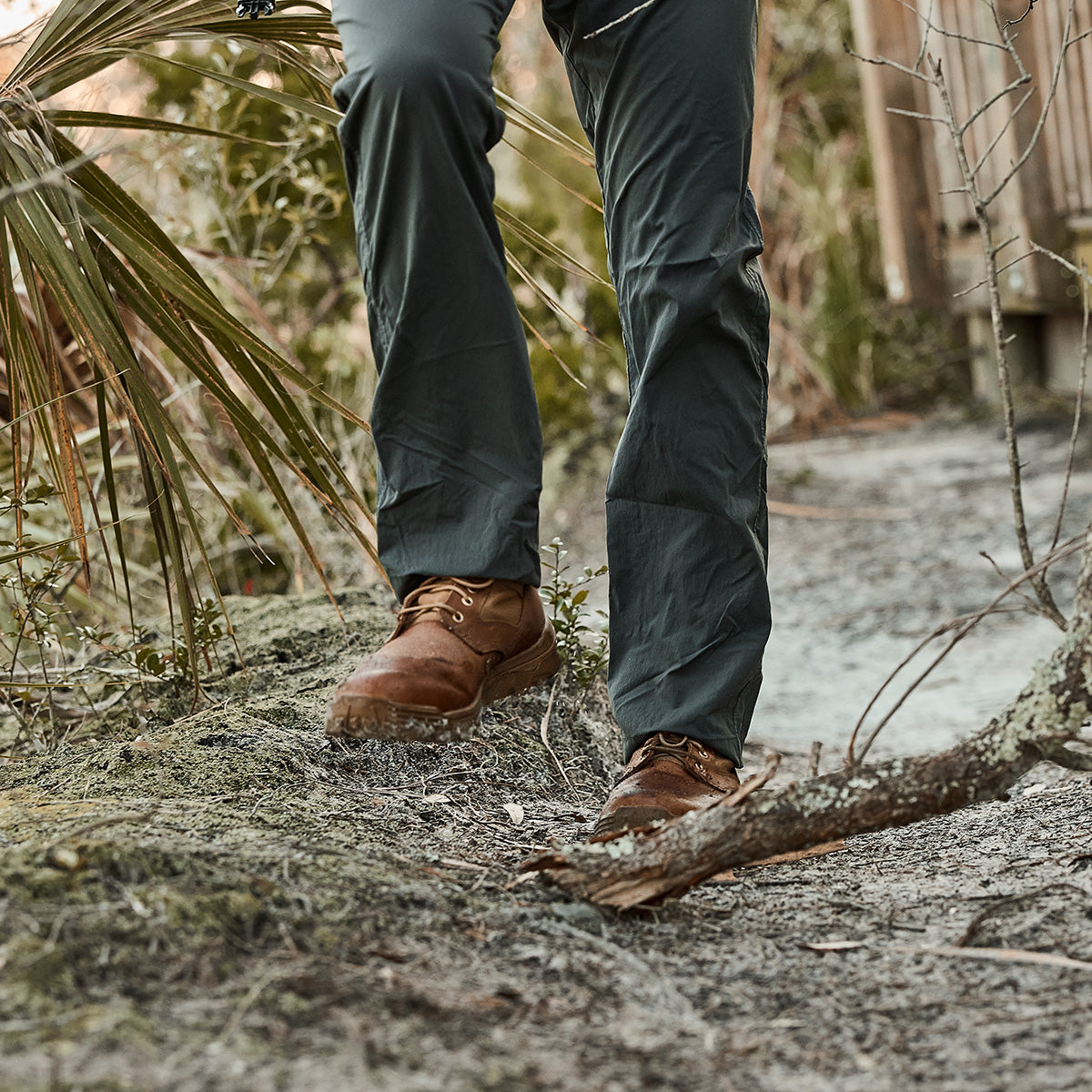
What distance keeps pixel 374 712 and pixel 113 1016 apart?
44 cm

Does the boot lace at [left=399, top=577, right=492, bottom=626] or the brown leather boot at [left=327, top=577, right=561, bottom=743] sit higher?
the boot lace at [left=399, top=577, right=492, bottom=626]

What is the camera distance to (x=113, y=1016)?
90cm

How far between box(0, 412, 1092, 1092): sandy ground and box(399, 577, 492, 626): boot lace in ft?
0.81

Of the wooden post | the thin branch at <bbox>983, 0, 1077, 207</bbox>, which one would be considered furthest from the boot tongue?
the wooden post

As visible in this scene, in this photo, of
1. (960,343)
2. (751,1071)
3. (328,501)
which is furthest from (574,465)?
(751,1071)

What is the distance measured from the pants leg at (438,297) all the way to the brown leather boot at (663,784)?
245 millimetres

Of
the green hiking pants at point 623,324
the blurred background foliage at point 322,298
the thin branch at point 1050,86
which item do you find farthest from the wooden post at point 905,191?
the green hiking pants at point 623,324

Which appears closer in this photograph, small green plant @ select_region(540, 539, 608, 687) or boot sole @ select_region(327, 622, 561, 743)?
boot sole @ select_region(327, 622, 561, 743)

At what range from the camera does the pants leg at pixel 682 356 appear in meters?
1.41

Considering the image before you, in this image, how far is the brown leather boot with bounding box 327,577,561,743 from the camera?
1297mm

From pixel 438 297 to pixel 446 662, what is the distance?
A: 1.29ft

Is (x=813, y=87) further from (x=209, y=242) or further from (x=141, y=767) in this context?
(x=141, y=767)

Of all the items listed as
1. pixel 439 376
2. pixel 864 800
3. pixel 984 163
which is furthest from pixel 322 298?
pixel 864 800

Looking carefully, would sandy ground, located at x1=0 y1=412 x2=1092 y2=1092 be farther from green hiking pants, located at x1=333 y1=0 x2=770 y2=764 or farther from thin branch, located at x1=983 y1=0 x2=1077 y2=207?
thin branch, located at x1=983 y1=0 x2=1077 y2=207
